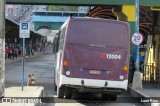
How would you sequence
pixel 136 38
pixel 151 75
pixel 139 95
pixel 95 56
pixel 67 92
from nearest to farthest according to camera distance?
pixel 95 56 < pixel 67 92 < pixel 139 95 < pixel 136 38 < pixel 151 75

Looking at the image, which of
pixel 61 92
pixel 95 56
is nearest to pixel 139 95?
pixel 61 92

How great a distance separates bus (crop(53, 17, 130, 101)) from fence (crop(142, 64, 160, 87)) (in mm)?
7097

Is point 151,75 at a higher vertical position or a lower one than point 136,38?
lower

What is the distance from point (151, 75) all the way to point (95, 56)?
9.22 m

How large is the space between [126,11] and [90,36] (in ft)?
32.0

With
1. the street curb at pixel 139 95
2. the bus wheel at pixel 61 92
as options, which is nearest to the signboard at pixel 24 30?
the bus wheel at pixel 61 92

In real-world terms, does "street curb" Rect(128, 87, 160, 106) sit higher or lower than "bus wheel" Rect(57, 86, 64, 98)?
lower

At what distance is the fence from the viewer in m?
23.2

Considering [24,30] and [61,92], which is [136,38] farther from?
[61,92]

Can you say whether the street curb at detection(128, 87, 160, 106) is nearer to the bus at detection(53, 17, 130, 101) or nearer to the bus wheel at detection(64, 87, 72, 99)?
the bus at detection(53, 17, 130, 101)

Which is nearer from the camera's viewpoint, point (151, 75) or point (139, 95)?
point (139, 95)

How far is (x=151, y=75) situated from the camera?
2462cm

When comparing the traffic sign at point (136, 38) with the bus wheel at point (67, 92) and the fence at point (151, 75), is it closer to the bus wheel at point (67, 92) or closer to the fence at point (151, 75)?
the fence at point (151, 75)

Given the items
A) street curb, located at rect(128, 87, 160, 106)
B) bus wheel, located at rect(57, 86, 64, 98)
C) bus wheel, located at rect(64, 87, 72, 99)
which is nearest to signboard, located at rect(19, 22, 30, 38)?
bus wheel, located at rect(57, 86, 64, 98)
